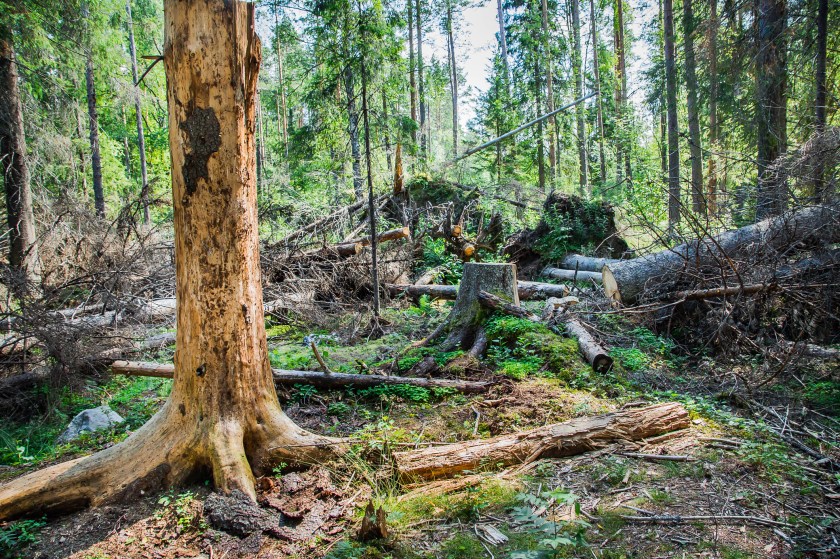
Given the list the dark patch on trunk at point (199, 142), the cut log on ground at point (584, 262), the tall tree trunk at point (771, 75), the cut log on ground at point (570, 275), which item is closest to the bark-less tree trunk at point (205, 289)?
the dark patch on trunk at point (199, 142)

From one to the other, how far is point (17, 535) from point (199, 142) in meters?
2.51

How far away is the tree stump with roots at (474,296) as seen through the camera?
240 inches

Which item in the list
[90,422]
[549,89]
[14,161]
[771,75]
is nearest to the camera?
[90,422]

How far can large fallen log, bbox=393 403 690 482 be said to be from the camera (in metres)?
3.24

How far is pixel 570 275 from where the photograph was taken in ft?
34.8

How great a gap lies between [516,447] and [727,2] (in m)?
10.4

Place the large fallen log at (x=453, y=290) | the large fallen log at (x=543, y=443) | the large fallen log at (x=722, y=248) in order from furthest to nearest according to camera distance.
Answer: the large fallen log at (x=453, y=290) < the large fallen log at (x=722, y=248) < the large fallen log at (x=543, y=443)

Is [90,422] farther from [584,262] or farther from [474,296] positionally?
[584,262]

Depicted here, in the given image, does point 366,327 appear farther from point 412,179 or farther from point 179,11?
point 412,179

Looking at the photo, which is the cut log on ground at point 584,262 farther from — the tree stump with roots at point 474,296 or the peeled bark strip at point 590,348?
the tree stump with roots at point 474,296

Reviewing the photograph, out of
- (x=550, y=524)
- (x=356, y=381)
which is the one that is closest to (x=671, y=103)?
(x=356, y=381)

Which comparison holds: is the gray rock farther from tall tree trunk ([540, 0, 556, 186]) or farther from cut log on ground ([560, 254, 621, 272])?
tall tree trunk ([540, 0, 556, 186])

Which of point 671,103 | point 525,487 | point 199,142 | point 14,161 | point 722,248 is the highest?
point 671,103

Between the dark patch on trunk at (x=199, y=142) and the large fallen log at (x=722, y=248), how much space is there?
4.52m
